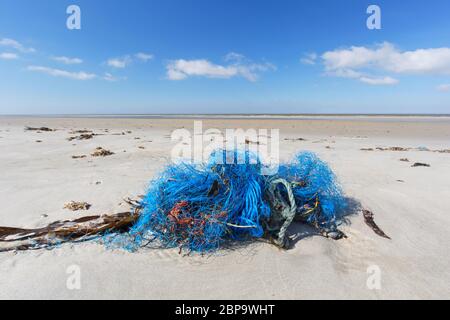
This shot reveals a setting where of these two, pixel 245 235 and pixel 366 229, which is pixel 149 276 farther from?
pixel 366 229

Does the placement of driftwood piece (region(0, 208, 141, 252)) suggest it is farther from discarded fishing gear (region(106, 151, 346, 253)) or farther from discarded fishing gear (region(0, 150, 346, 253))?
discarded fishing gear (region(106, 151, 346, 253))

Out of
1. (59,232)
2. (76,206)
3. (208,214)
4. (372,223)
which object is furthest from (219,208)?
(76,206)

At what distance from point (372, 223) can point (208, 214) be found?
6.44 feet

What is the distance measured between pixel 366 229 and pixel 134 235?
8.11ft

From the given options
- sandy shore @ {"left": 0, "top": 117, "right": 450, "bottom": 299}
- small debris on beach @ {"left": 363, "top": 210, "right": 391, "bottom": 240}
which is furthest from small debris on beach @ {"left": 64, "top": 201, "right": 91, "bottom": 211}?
small debris on beach @ {"left": 363, "top": 210, "right": 391, "bottom": 240}

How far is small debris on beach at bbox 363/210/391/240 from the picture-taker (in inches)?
117

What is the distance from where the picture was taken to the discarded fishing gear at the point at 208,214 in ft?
8.36

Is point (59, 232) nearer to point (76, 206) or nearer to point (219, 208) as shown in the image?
point (76, 206)

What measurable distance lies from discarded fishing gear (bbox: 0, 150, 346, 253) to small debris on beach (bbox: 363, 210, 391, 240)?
41cm

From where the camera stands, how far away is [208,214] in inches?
100

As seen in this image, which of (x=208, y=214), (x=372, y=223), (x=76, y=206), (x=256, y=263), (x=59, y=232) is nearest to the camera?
(x=256, y=263)

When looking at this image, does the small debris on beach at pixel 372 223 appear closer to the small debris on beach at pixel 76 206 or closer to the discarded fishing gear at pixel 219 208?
the discarded fishing gear at pixel 219 208

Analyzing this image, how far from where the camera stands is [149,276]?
7.29 ft

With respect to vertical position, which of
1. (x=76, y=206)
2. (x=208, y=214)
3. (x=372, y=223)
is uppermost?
(x=208, y=214)
